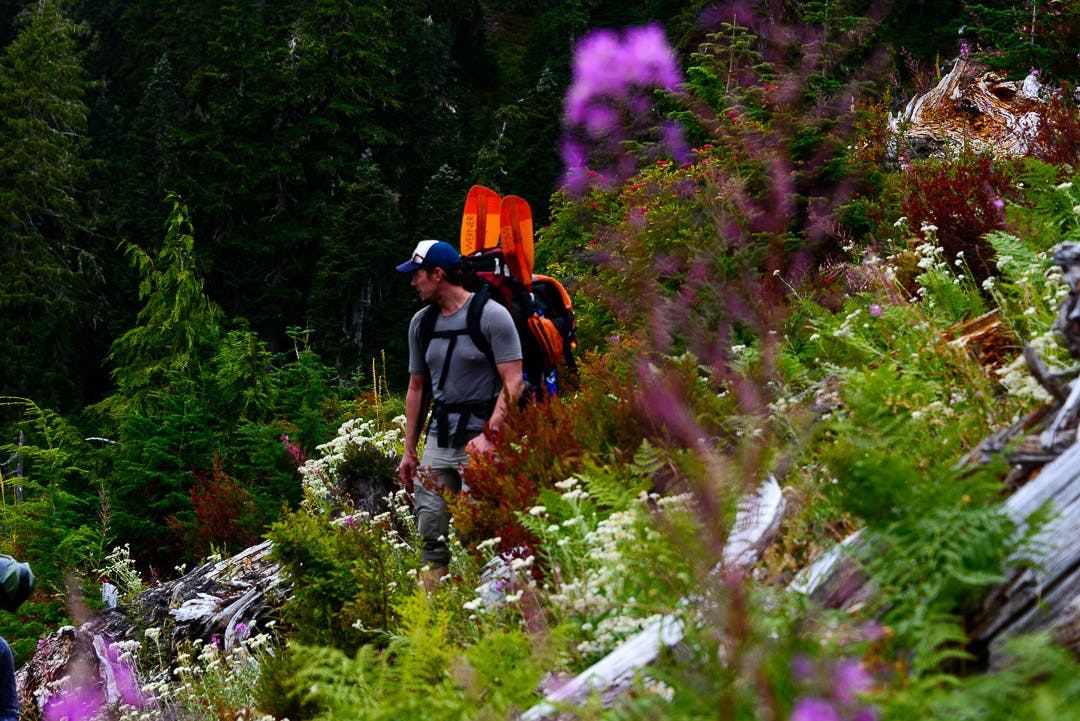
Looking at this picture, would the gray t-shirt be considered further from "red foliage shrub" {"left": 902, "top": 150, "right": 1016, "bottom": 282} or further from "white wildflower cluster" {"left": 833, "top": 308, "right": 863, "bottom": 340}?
"red foliage shrub" {"left": 902, "top": 150, "right": 1016, "bottom": 282}

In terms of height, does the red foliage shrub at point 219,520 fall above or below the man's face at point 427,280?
below

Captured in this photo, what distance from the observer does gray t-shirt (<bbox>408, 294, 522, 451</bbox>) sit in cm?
540

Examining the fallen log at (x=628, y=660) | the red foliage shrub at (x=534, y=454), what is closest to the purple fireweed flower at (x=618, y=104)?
the red foliage shrub at (x=534, y=454)

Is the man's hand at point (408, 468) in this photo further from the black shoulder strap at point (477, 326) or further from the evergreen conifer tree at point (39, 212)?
the evergreen conifer tree at point (39, 212)

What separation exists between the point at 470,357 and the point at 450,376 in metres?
0.17

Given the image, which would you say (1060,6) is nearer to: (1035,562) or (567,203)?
(567,203)

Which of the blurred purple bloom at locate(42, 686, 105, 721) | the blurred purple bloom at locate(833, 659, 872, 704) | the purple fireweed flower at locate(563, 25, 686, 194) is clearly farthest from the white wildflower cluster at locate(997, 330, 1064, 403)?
the purple fireweed flower at locate(563, 25, 686, 194)

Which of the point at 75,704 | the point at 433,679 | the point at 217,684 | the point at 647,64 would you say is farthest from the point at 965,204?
the point at 647,64

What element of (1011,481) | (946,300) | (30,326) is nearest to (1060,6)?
(946,300)

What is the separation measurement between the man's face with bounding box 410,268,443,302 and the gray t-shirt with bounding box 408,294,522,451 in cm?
10

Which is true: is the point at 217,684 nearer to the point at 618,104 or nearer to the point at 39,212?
the point at 618,104

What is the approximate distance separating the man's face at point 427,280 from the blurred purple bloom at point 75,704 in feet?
12.1

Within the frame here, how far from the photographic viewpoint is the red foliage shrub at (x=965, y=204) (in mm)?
5977

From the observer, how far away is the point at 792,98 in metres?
9.38
